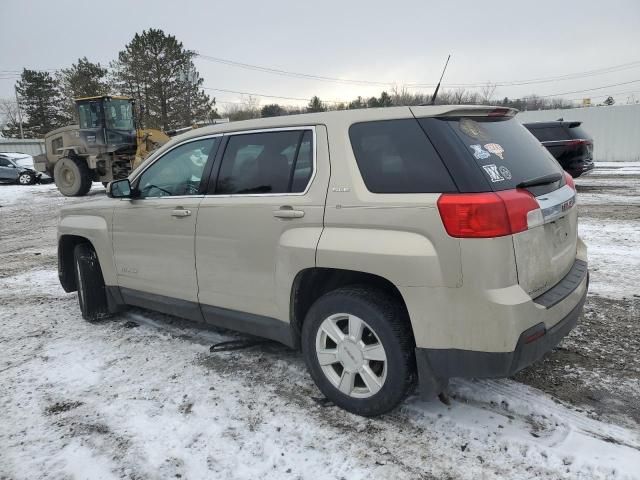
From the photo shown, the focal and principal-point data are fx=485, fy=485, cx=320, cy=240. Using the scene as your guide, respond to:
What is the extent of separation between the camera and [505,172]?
2.71 m

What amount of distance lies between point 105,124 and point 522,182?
62.9 feet

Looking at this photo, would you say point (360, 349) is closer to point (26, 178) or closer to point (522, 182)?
point (522, 182)

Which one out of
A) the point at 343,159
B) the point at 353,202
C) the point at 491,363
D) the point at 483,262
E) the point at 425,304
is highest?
the point at 343,159

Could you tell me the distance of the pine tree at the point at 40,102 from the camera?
53906 millimetres

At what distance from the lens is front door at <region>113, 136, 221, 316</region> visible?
3.88 meters

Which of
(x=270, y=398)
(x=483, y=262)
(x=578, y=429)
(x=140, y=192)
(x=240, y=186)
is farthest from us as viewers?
(x=140, y=192)

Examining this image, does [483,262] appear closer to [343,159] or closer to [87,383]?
[343,159]

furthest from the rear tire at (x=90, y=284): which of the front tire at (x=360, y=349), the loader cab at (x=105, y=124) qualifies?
the loader cab at (x=105, y=124)

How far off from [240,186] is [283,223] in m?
0.58

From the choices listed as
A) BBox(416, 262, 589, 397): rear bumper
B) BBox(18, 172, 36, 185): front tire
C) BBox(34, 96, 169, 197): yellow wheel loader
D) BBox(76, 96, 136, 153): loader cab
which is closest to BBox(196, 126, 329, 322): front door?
BBox(416, 262, 589, 397): rear bumper

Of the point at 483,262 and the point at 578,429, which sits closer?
the point at 483,262

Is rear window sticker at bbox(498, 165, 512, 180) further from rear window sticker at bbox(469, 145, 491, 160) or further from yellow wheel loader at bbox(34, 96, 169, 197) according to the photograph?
yellow wheel loader at bbox(34, 96, 169, 197)

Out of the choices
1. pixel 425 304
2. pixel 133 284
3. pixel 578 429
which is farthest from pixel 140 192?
pixel 578 429

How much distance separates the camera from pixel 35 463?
2748mm
